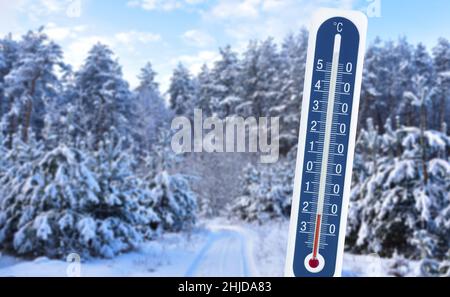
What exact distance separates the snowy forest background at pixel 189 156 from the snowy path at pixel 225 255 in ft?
1.40

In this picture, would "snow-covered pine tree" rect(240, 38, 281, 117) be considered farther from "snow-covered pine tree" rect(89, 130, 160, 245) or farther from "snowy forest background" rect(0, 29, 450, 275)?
Result: "snow-covered pine tree" rect(89, 130, 160, 245)

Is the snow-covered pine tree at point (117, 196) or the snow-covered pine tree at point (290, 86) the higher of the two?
the snow-covered pine tree at point (290, 86)

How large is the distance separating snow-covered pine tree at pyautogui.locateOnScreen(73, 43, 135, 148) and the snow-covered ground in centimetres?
190

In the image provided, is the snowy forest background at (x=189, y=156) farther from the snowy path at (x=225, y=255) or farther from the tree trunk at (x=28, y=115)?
the snowy path at (x=225, y=255)

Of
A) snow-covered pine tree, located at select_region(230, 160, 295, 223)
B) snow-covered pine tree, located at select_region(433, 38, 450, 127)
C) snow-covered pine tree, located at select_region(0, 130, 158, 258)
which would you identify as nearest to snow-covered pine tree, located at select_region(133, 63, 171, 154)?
snow-covered pine tree, located at select_region(0, 130, 158, 258)

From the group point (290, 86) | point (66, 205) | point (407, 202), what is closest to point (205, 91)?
point (290, 86)

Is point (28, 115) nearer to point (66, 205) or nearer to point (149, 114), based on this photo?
point (149, 114)

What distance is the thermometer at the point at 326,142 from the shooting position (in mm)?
905

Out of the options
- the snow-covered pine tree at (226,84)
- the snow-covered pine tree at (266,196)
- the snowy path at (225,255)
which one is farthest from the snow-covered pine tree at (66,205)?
the snow-covered pine tree at (266,196)

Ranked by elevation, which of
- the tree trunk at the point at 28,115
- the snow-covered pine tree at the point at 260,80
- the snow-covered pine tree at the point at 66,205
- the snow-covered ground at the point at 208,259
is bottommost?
the snow-covered ground at the point at 208,259

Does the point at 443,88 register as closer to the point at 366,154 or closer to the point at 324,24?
the point at 366,154

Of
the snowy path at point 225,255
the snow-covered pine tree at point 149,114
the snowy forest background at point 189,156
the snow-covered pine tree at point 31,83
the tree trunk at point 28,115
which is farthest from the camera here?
the snow-covered pine tree at point 149,114

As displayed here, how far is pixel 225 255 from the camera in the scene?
3.37 meters
